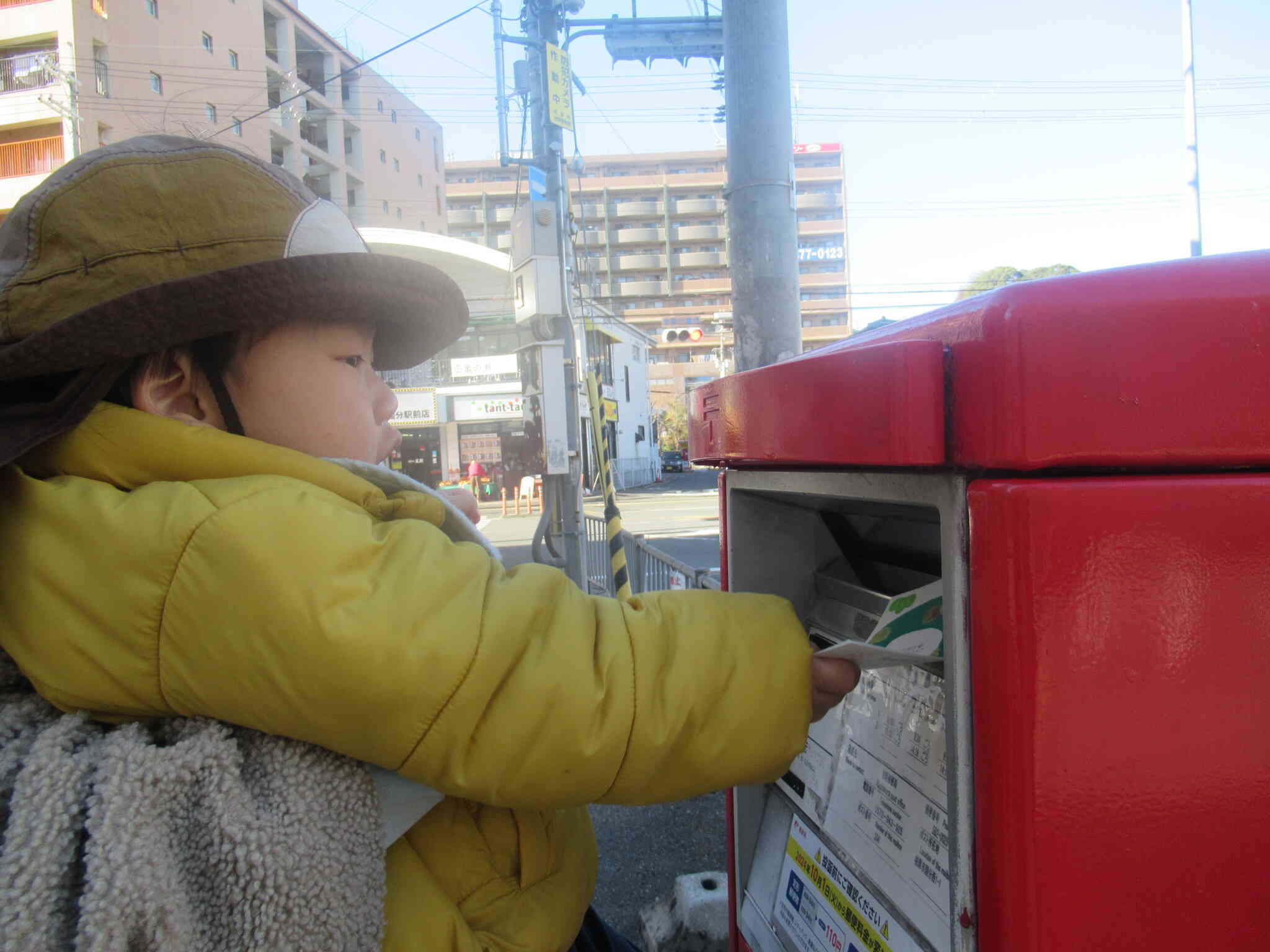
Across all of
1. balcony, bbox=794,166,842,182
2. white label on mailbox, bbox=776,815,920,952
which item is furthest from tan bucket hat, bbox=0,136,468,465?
balcony, bbox=794,166,842,182

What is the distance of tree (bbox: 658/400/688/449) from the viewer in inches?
1917

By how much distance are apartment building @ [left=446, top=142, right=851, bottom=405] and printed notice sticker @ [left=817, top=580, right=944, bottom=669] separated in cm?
5964

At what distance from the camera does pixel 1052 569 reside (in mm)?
618

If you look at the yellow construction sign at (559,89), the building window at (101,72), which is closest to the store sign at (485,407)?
the building window at (101,72)

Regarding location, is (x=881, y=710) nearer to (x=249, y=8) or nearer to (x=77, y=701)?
(x=77, y=701)

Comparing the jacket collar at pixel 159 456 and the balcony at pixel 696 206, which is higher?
the balcony at pixel 696 206

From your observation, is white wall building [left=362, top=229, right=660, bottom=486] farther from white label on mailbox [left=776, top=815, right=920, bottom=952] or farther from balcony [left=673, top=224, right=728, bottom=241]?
balcony [left=673, top=224, right=728, bottom=241]

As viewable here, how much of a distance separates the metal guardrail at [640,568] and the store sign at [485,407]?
686 inches

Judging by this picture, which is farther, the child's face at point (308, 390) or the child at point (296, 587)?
the child's face at point (308, 390)

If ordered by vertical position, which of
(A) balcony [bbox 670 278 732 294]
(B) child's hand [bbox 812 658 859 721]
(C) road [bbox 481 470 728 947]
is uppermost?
(A) balcony [bbox 670 278 732 294]

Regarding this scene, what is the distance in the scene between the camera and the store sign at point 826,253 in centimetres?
6400

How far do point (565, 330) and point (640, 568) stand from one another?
87.2 inches

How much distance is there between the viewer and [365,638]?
0.72 metres

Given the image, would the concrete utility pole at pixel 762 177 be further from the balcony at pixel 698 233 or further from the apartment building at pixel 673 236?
the balcony at pixel 698 233
